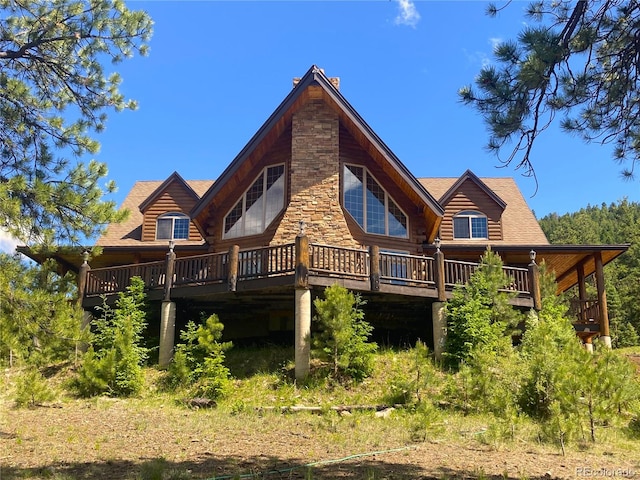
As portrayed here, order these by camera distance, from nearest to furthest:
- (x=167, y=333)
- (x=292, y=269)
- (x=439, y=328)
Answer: (x=292, y=269)
(x=439, y=328)
(x=167, y=333)

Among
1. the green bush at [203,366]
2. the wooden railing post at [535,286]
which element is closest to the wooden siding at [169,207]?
the green bush at [203,366]

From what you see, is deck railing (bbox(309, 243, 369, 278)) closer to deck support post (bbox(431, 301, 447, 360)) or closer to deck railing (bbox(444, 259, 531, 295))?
deck support post (bbox(431, 301, 447, 360))

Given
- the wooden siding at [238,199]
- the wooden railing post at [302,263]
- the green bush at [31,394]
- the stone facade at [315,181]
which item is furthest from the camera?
the wooden siding at [238,199]

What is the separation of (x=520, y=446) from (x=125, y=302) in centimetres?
1153

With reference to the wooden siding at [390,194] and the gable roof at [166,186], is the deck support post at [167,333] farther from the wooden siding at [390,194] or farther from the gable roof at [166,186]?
the gable roof at [166,186]

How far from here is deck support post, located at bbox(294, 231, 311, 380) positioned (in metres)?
14.7

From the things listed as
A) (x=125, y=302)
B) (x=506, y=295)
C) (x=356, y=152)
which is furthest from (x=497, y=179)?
(x=125, y=302)

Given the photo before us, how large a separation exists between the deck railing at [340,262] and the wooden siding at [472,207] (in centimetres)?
845

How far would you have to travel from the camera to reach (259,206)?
20.0m

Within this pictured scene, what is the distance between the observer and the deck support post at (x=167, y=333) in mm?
16562

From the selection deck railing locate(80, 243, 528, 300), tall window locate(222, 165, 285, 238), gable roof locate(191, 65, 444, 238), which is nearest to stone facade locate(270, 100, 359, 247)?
gable roof locate(191, 65, 444, 238)

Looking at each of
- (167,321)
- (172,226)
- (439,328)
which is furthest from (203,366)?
(172,226)

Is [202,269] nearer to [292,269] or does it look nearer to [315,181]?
[292,269]

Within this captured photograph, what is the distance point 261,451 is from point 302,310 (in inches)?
251
